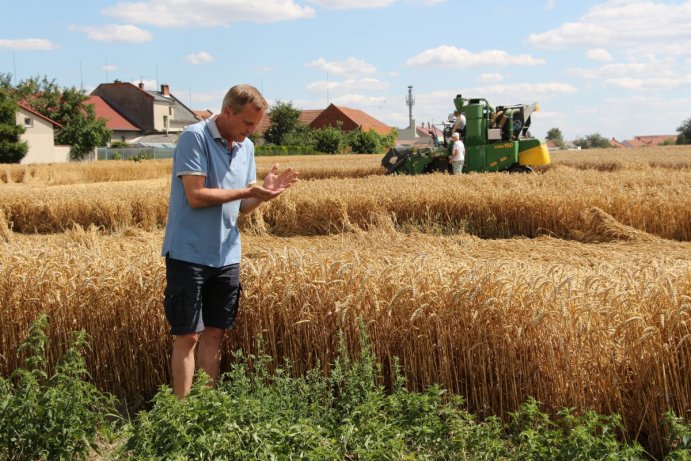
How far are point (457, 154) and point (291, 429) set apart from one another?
56.1 feet

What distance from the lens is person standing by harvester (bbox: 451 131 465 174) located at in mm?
20141

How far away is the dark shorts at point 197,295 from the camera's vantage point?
4.45 meters

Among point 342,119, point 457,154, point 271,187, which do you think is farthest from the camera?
point 342,119

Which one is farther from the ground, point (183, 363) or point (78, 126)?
point (78, 126)

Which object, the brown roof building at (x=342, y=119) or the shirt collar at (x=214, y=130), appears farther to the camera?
the brown roof building at (x=342, y=119)

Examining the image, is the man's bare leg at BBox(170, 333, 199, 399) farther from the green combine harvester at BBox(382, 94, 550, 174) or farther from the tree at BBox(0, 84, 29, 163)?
the tree at BBox(0, 84, 29, 163)

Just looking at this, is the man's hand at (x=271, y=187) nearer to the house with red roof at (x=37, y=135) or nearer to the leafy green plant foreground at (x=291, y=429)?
the leafy green plant foreground at (x=291, y=429)

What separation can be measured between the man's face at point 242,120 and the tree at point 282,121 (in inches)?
2629

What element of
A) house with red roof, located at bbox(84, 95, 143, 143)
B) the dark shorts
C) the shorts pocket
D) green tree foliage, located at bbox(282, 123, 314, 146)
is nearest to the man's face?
the dark shorts

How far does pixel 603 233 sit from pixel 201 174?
957 cm

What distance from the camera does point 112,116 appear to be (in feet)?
245

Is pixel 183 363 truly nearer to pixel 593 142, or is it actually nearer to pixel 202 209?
pixel 202 209

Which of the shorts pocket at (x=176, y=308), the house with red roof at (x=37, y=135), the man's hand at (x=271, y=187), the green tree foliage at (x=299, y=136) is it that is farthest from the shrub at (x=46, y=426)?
the green tree foliage at (x=299, y=136)

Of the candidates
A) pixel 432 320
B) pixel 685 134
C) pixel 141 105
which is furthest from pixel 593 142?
pixel 432 320
